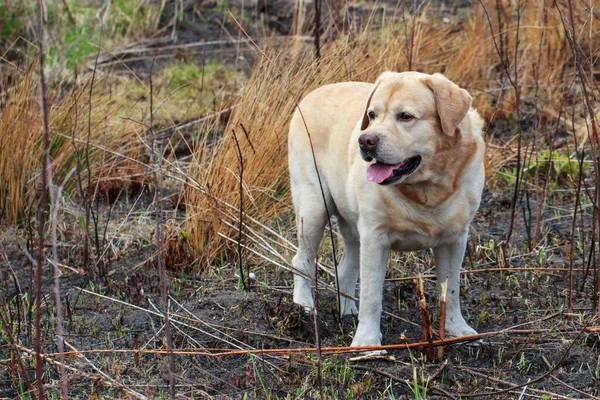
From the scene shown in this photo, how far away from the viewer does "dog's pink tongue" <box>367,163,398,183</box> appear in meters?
3.73

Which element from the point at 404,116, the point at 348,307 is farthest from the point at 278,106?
the point at 404,116

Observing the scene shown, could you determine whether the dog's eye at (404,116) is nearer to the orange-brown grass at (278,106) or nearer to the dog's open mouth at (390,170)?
the dog's open mouth at (390,170)

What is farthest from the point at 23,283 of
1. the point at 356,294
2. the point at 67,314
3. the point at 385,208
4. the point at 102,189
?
the point at 385,208

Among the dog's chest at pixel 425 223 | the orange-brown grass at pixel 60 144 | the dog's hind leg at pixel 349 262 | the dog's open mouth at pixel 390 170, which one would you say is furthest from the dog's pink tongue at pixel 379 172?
the orange-brown grass at pixel 60 144

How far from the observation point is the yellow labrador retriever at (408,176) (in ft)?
12.4

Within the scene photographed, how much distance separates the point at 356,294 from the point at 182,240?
1.06 meters

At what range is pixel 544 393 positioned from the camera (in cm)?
356

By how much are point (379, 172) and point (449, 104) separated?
1.35 ft

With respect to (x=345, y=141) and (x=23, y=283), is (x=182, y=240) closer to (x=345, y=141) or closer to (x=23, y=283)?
(x=23, y=283)

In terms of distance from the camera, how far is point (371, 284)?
4.00 meters

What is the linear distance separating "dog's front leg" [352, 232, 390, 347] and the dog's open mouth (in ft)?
1.03

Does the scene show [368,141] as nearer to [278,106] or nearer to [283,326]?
[283,326]

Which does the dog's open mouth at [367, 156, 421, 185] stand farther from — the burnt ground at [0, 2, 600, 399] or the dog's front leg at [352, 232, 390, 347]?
the burnt ground at [0, 2, 600, 399]

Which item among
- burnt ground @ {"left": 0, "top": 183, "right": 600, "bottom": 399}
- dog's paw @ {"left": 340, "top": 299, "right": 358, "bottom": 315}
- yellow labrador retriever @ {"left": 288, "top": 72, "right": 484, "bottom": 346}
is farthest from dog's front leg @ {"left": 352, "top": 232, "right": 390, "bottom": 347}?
dog's paw @ {"left": 340, "top": 299, "right": 358, "bottom": 315}
